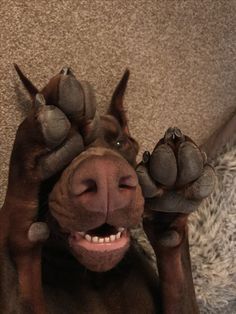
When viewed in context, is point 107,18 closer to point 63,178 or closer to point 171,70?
point 171,70

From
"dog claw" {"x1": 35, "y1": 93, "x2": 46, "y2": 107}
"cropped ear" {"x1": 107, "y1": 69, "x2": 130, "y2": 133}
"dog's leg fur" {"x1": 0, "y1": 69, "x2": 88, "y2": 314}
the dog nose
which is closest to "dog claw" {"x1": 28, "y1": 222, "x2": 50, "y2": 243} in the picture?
"dog's leg fur" {"x1": 0, "y1": 69, "x2": 88, "y2": 314}

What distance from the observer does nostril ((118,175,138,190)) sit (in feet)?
3.66

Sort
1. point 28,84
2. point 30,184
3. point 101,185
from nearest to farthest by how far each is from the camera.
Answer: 1. point 101,185
2. point 30,184
3. point 28,84

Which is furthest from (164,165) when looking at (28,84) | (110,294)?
(28,84)

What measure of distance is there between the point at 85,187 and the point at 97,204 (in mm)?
40

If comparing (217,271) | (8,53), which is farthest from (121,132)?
(217,271)

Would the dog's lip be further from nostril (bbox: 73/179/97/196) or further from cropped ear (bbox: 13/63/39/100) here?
cropped ear (bbox: 13/63/39/100)

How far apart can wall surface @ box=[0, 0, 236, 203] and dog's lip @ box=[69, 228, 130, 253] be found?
0.58 metres

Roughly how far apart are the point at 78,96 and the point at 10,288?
456 millimetres

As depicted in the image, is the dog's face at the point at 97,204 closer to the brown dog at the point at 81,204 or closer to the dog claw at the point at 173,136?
the brown dog at the point at 81,204

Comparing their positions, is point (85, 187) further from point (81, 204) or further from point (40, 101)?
point (40, 101)

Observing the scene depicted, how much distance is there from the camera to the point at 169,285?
1458 millimetres

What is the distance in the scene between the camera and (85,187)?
3.57 ft

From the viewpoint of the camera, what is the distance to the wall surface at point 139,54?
1705 millimetres
